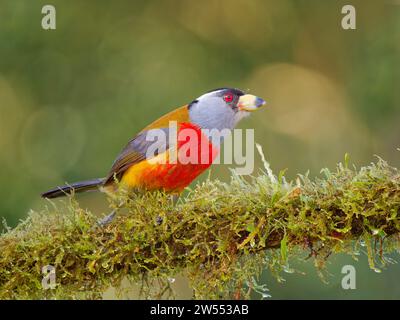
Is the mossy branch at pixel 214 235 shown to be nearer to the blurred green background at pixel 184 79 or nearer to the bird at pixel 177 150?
the bird at pixel 177 150

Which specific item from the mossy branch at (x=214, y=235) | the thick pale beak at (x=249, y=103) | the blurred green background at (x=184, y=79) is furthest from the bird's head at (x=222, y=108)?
the blurred green background at (x=184, y=79)

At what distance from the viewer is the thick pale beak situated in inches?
162

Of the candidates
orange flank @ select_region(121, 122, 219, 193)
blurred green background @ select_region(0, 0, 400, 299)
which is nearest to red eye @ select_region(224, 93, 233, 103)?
orange flank @ select_region(121, 122, 219, 193)

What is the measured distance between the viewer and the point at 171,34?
8.42 m

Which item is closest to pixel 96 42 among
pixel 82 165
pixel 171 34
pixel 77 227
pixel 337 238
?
pixel 171 34

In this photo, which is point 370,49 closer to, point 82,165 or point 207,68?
point 207,68

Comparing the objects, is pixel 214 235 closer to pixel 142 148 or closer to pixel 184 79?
pixel 142 148

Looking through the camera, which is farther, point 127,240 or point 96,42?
point 96,42

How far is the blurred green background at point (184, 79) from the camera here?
24.6 feet

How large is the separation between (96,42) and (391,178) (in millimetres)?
6265

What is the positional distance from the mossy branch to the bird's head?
1124 mm

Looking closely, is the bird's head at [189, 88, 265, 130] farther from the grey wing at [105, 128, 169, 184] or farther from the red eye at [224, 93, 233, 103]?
the grey wing at [105, 128, 169, 184]

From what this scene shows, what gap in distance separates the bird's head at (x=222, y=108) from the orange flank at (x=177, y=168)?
161 mm

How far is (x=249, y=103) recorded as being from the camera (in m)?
4.14
